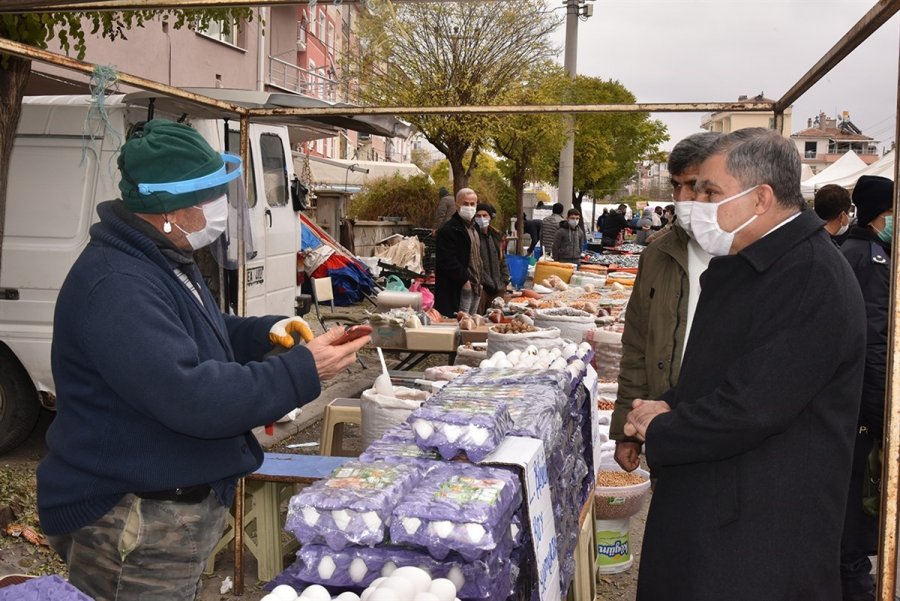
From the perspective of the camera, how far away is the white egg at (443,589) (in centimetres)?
204

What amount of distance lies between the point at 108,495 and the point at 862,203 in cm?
393

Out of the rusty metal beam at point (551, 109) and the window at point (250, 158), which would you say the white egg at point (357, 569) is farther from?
the window at point (250, 158)

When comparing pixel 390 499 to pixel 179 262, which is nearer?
pixel 390 499

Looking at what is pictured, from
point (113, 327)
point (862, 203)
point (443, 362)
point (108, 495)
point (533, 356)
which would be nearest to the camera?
point (113, 327)

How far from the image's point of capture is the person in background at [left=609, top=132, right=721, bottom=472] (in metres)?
3.77

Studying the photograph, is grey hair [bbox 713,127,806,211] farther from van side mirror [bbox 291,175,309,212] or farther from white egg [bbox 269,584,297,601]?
van side mirror [bbox 291,175,309,212]

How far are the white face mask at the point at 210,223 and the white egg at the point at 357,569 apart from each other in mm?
971

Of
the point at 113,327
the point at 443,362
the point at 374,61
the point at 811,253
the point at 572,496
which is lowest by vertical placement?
the point at 443,362

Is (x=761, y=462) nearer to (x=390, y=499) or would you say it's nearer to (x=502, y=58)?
(x=390, y=499)

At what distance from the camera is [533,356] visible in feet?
13.5

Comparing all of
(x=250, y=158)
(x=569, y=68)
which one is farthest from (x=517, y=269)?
(x=250, y=158)

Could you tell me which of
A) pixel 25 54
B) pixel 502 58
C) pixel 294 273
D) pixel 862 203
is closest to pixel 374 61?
pixel 502 58

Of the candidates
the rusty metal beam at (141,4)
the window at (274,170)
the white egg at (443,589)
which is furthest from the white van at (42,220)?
the white egg at (443,589)

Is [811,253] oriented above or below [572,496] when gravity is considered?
above
